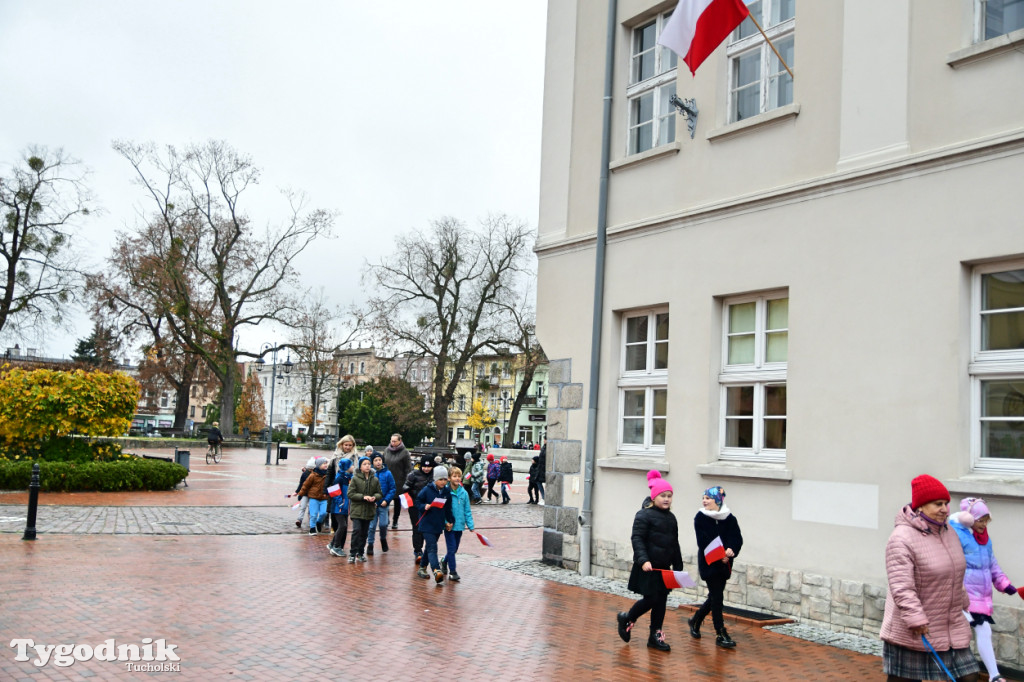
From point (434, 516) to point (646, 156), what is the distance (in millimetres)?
5584

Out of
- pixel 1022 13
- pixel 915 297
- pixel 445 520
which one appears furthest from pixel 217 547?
pixel 1022 13

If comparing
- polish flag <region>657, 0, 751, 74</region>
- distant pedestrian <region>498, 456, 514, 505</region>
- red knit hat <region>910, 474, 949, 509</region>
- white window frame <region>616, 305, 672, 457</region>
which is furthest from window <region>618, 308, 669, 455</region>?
distant pedestrian <region>498, 456, 514, 505</region>

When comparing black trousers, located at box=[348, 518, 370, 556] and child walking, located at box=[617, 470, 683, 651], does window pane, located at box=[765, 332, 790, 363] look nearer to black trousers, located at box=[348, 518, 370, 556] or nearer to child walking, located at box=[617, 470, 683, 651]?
child walking, located at box=[617, 470, 683, 651]

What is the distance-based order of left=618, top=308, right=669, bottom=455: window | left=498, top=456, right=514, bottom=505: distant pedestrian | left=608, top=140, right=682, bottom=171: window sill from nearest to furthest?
1. left=608, top=140, right=682, bottom=171: window sill
2. left=618, top=308, right=669, bottom=455: window
3. left=498, top=456, right=514, bottom=505: distant pedestrian

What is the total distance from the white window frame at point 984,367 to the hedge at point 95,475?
18.3 m

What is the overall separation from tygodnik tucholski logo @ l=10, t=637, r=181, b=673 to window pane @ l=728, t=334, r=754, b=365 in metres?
6.88

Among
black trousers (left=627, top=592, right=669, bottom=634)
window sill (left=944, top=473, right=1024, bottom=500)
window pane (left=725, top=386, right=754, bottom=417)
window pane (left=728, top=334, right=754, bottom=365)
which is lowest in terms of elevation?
black trousers (left=627, top=592, right=669, bottom=634)

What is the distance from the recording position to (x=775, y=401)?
33.7 ft

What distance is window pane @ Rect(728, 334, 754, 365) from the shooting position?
10625 millimetres

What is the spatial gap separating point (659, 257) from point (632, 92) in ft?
8.68

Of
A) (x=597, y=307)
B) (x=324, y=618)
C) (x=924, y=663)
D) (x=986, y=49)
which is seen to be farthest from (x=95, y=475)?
(x=924, y=663)

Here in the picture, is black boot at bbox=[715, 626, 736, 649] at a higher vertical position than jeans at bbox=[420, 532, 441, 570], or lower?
lower

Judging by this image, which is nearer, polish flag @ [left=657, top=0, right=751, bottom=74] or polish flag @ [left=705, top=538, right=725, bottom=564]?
polish flag @ [left=705, top=538, right=725, bottom=564]

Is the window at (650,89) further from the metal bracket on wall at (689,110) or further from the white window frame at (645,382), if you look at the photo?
the white window frame at (645,382)
